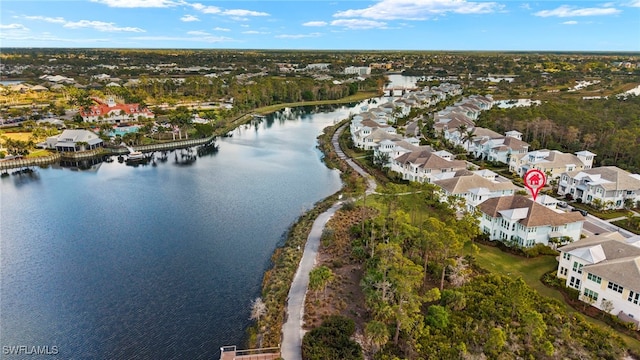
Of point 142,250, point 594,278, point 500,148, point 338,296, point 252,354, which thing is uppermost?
point 500,148

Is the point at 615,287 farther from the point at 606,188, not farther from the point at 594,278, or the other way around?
the point at 606,188

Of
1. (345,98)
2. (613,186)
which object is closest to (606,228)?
(613,186)

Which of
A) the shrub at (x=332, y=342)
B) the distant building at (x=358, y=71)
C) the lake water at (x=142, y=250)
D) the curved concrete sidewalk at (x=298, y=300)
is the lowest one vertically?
the lake water at (x=142, y=250)

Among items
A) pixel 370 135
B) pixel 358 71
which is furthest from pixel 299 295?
pixel 358 71


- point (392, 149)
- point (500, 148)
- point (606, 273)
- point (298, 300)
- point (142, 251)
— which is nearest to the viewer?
point (606, 273)

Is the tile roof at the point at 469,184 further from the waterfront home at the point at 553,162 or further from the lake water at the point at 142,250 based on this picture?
the lake water at the point at 142,250

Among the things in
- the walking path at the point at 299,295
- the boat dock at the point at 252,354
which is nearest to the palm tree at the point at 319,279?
the walking path at the point at 299,295

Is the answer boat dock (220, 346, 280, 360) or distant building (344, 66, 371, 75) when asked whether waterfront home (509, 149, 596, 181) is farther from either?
distant building (344, 66, 371, 75)

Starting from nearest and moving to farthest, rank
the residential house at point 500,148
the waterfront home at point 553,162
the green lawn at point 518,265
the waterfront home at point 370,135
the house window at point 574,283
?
the house window at point 574,283
the green lawn at point 518,265
the waterfront home at point 553,162
the residential house at point 500,148
the waterfront home at point 370,135
